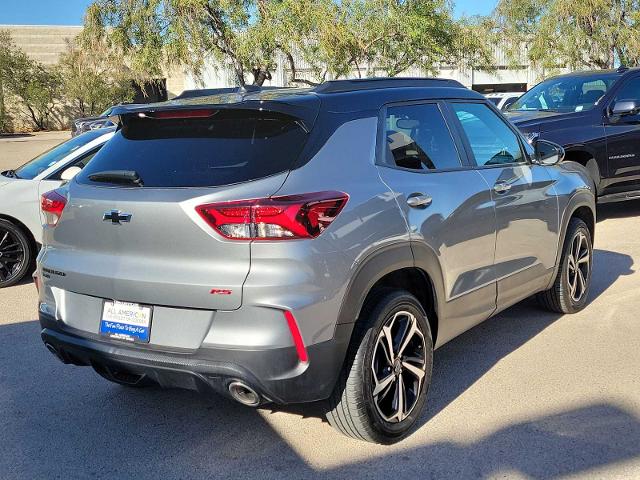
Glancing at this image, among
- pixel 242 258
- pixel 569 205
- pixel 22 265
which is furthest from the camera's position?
pixel 22 265

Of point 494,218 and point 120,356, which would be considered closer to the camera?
point 120,356

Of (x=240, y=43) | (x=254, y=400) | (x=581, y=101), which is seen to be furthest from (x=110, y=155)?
(x=240, y=43)

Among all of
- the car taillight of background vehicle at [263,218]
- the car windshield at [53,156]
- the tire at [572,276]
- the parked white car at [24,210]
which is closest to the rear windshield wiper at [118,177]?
the car taillight of background vehicle at [263,218]

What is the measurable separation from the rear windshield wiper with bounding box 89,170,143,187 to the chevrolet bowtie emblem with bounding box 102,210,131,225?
17 cm

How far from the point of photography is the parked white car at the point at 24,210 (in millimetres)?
7152

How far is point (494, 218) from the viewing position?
14.5 ft

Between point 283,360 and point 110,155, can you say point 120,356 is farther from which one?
point 110,155

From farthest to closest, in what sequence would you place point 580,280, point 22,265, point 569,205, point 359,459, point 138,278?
point 22,265
point 580,280
point 569,205
point 359,459
point 138,278

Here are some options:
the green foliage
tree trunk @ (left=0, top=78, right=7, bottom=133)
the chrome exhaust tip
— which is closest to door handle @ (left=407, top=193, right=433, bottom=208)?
the chrome exhaust tip

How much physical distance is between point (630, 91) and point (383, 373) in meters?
7.81

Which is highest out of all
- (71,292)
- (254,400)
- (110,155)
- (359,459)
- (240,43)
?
(240,43)

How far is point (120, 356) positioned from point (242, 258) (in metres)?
0.82

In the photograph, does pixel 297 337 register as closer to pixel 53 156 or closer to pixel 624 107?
pixel 53 156

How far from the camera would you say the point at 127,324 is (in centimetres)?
336
